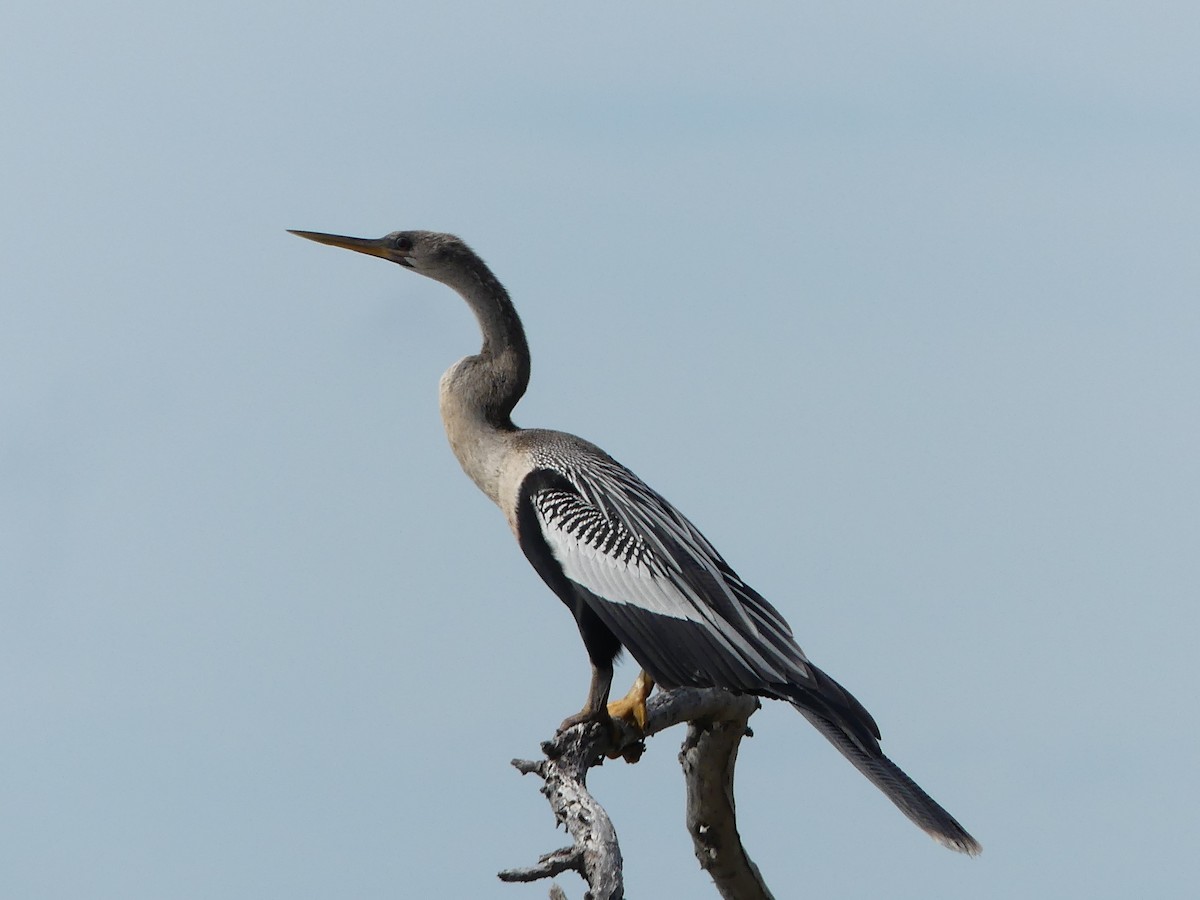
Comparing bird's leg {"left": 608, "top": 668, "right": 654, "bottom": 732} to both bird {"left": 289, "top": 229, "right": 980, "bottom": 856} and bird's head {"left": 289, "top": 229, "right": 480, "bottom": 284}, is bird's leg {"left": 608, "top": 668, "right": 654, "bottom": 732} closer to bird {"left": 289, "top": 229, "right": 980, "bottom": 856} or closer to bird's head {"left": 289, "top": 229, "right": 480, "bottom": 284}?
bird {"left": 289, "top": 229, "right": 980, "bottom": 856}

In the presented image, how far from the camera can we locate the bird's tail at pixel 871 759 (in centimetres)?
430

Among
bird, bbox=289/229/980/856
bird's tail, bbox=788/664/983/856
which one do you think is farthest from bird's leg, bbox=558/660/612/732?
bird's tail, bbox=788/664/983/856

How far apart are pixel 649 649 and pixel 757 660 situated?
0.34 metres

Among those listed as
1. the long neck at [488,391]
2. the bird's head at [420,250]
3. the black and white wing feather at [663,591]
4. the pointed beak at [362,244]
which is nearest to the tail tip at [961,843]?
the black and white wing feather at [663,591]

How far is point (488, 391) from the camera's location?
536cm

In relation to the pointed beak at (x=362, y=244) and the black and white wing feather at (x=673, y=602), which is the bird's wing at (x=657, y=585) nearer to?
the black and white wing feather at (x=673, y=602)

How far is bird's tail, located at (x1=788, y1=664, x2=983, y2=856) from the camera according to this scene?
4297 mm

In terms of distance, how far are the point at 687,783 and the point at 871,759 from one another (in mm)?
1204

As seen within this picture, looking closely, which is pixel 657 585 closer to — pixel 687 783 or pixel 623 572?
pixel 623 572

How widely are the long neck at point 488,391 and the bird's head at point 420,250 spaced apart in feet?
0.43

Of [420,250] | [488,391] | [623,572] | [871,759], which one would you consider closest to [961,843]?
[871,759]

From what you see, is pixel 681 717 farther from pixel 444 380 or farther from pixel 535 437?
pixel 444 380

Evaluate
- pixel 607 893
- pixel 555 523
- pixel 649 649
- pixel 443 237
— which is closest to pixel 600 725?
pixel 649 649

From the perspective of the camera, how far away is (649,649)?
4.69 m
